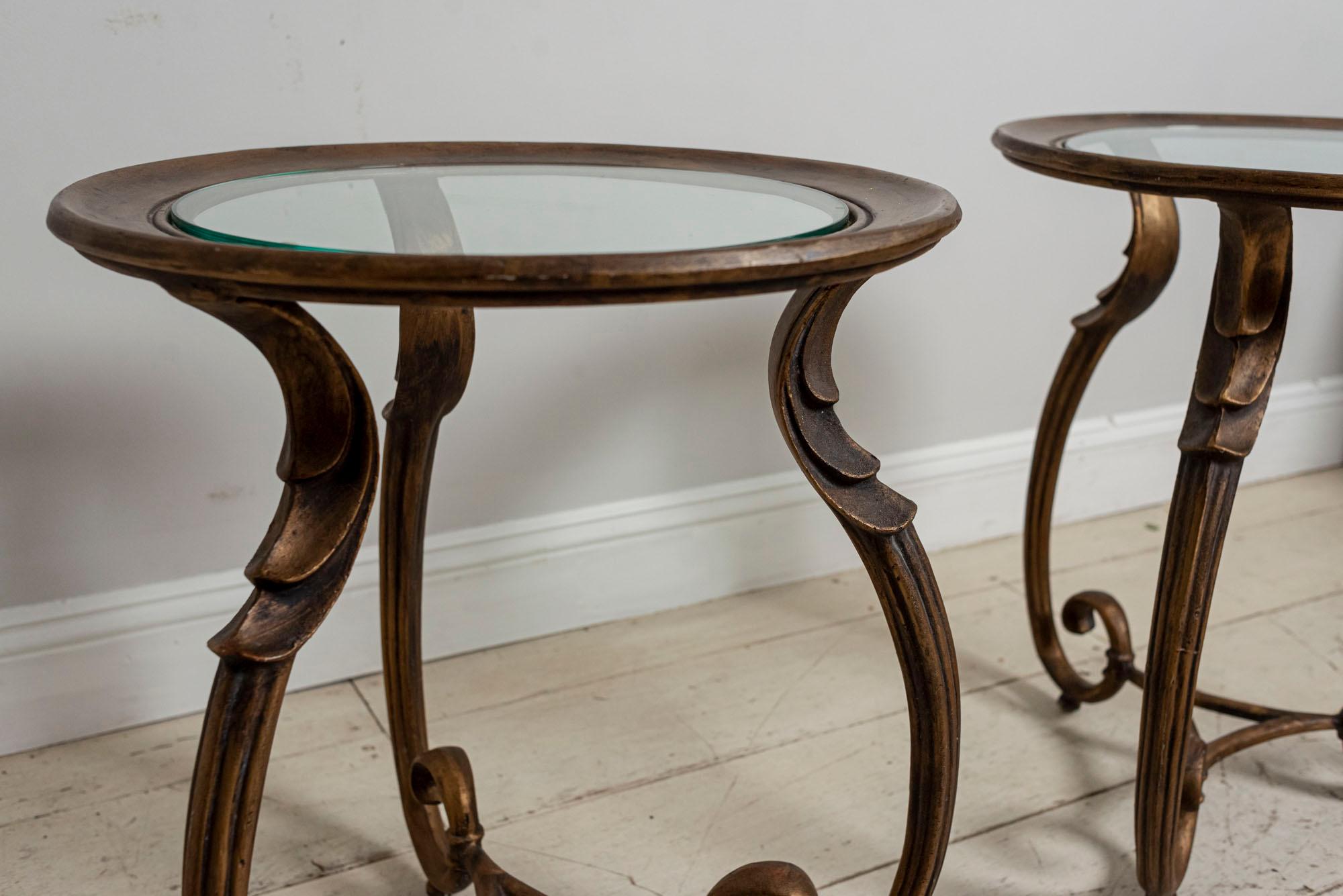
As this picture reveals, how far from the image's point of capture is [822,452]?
2.54 ft

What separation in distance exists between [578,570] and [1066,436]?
58 centimetres

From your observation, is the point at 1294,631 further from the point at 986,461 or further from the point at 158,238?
the point at 158,238

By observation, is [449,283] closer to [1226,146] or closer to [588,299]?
[588,299]

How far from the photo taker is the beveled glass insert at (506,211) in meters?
0.66

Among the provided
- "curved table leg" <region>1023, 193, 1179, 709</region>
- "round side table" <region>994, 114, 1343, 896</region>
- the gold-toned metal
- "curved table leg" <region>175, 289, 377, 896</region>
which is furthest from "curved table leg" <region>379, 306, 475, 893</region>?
"curved table leg" <region>1023, 193, 1179, 709</region>

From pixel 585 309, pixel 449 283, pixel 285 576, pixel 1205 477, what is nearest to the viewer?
pixel 449 283

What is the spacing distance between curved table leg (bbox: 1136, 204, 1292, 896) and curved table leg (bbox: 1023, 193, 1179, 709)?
0.74 ft

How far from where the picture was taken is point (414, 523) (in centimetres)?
101

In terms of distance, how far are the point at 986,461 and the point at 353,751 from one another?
971mm

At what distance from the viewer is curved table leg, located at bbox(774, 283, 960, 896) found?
29.9 inches

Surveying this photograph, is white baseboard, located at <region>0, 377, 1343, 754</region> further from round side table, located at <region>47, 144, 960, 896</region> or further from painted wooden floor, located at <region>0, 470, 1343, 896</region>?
round side table, located at <region>47, 144, 960, 896</region>

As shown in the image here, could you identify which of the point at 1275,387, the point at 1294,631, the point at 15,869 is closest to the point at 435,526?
the point at 15,869

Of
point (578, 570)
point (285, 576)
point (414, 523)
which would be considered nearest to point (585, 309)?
point (578, 570)

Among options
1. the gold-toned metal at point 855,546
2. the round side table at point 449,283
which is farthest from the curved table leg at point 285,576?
the gold-toned metal at point 855,546
